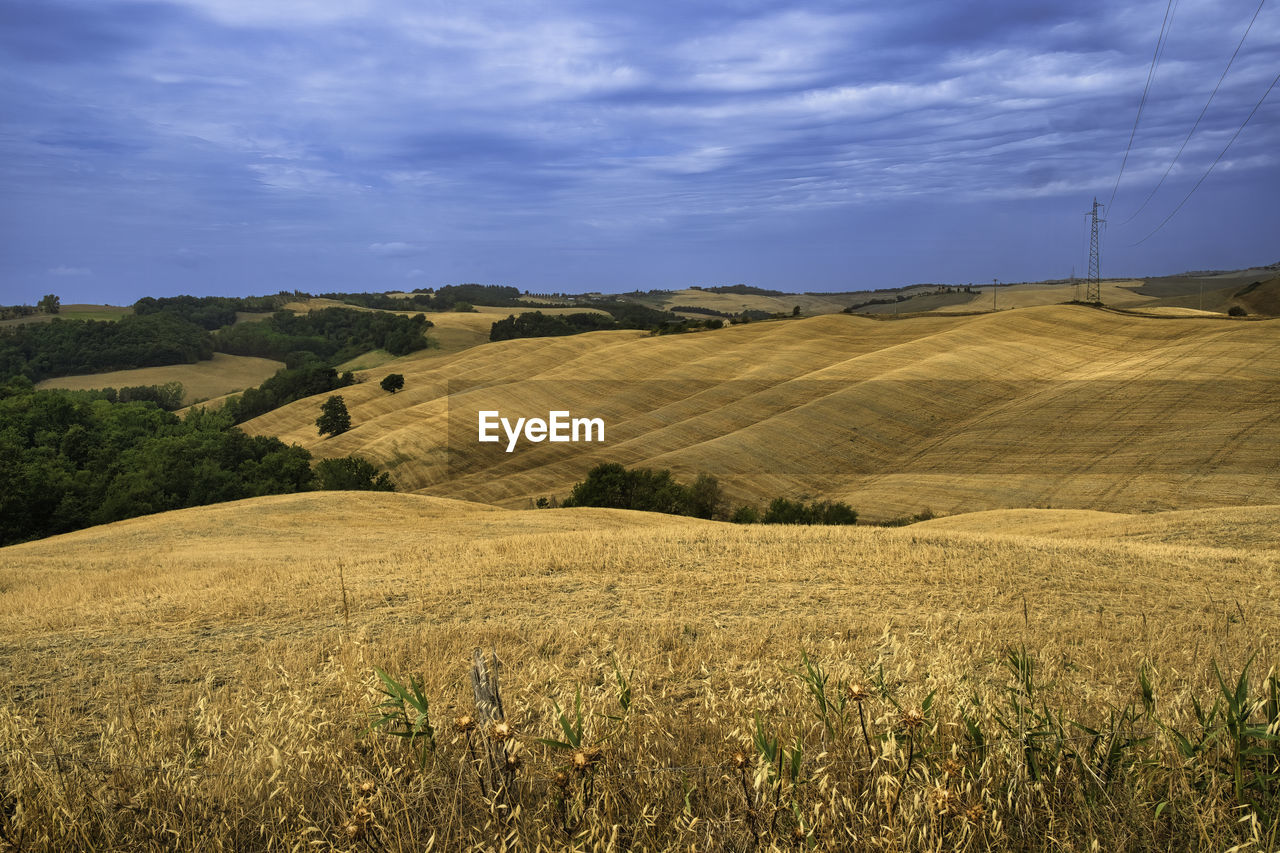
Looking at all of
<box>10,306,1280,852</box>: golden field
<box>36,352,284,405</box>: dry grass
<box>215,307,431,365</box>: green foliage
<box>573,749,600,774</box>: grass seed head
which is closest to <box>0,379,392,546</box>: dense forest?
<box>10,306,1280,852</box>: golden field

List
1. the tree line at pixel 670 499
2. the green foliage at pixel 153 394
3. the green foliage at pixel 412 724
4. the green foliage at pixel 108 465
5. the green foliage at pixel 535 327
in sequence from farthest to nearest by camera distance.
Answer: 1. the green foliage at pixel 535 327
2. the green foliage at pixel 153 394
3. the green foliage at pixel 108 465
4. the tree line at pixel 670 499
5. the green foliage at pixel 412 724

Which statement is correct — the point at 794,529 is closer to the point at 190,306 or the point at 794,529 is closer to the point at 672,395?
the point at 672,395

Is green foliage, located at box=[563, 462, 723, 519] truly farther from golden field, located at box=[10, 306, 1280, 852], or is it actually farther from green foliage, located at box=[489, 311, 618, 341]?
green foliage, located at box=[489, 311, 618, 341]

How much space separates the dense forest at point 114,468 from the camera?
148 ft

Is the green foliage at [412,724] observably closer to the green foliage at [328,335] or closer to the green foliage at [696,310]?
the green foliage at [328,335]

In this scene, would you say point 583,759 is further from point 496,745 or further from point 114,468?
point 114,468

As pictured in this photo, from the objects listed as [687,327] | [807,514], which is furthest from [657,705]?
[687,327]

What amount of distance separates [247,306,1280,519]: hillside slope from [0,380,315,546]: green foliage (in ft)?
30.1

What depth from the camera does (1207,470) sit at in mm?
45344

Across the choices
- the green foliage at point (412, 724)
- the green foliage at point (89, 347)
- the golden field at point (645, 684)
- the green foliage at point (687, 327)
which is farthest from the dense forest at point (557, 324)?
the green foliage at point (412, 724)

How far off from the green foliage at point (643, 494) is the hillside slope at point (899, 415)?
12.4ft

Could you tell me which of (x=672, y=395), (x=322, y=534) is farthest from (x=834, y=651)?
(x=672, y=395)

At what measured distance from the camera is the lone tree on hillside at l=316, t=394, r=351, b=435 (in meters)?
79.2

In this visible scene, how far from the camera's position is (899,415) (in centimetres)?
6300
